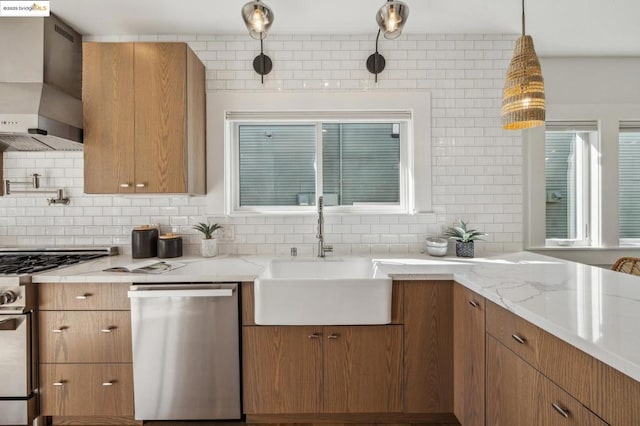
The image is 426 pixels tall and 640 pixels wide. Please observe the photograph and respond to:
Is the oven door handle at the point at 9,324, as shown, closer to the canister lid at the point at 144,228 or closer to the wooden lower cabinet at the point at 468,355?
the canister lid at the point at 144,228

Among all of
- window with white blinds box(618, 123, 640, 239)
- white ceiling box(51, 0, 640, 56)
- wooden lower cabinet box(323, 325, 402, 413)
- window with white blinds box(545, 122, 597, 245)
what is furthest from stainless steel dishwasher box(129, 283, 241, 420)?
window with white blinds box(618, 123, 640, 239)

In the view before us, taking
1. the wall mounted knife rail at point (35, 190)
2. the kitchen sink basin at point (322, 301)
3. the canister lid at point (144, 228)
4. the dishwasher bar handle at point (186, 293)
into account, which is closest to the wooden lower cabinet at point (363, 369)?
the kitchen sink basin at point (322, 301)

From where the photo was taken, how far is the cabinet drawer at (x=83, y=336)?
1806mm

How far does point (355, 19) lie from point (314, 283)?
1.81 metres

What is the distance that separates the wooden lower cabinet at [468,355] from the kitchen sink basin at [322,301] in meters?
0.38

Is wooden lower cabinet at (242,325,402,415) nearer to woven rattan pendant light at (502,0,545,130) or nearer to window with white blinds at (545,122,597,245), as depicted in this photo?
woven rattan pendant light at (502,0,545,130)

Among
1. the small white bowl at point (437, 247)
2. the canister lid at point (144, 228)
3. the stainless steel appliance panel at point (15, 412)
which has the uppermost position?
the canister lid at point (144, 228)

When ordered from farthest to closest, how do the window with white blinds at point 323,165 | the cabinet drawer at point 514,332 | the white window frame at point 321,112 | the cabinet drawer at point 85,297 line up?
Answer: the window with white blinds at point 323,165 < the white window frame at point 321,112 < the cabinet drawer at point 85,297 < the cabinet drawer at point 514,332

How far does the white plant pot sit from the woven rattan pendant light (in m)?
1.98

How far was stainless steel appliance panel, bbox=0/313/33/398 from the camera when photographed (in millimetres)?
1738

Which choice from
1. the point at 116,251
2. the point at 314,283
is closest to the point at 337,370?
the point at 314,283

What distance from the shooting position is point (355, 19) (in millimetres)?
2254

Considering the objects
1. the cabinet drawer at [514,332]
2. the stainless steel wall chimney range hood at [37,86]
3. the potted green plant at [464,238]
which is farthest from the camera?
the potted green plant at [464,238]

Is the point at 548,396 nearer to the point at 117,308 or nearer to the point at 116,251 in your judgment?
the point at 117,308
